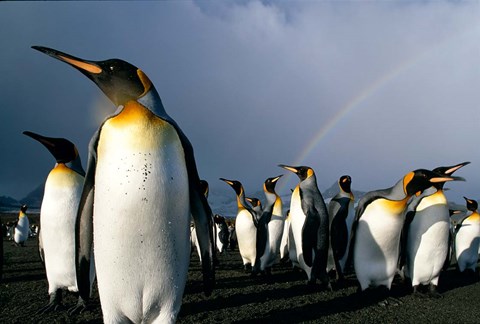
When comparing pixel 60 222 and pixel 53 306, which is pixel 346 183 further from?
pixel 53 306

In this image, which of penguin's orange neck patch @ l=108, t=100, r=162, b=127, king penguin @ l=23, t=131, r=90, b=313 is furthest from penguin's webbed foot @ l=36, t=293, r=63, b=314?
penguin's orange neck patch @ l=108, t=100, r=162, b=127

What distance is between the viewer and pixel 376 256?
4.40 metres

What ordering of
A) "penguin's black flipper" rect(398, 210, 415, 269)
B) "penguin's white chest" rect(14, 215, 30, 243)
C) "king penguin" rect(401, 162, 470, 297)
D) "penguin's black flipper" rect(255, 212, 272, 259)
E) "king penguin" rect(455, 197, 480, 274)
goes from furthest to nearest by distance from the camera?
"penguin's white chest" rect(14, 215, 30, 243) → "king penguin" rect(455, 197, 480, 274) → "penguin's black flipper" rect(255, 212, 272, 259) → "penguin's black flipper" rect(398, 210, 415, 269) → "king penguin" rect(401, 162, 470, 297)

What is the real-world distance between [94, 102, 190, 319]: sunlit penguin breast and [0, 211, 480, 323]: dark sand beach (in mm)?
1676

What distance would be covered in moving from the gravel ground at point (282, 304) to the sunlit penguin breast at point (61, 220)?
0.41 m

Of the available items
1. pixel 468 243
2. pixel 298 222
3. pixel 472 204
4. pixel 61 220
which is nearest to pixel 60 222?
pixel 61 220

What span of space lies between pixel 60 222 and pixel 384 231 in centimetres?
345

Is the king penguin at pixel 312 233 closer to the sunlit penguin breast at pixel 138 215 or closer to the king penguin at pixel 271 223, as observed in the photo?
the king penguin at pixel 271 223

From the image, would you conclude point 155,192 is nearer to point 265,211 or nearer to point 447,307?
point 447,307

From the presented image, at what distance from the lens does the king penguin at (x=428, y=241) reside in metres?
4.74

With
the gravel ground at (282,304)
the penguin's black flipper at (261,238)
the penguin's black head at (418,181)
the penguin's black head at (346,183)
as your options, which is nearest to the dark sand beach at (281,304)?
the gravel ground at (282,304)

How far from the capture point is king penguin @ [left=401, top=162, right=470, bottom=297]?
15.5 ft

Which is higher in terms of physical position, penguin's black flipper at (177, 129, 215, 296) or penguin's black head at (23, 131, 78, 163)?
penguin's black head at (23, 131, 78, 163)

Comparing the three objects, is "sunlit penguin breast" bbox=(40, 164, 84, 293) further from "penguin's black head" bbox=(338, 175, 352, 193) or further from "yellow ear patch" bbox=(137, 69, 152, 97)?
"penguin's black head" bbox=(338, 175, 352, 193)
